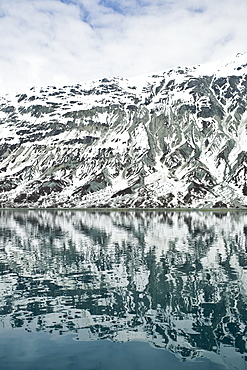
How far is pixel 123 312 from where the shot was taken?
32406 millimetres

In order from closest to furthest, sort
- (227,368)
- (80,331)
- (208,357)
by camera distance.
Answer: (227,368) → (208,357) → (80,331)

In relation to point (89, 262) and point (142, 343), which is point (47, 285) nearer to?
point (89, 262)

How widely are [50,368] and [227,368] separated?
1083 cm

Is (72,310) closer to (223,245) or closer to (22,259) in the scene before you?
(22,259)

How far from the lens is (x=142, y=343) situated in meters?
25.9

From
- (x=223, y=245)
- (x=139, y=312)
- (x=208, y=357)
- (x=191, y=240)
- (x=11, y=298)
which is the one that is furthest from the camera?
(x=191, y=240)

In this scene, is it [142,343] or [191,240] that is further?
[191,240]

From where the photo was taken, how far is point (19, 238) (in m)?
89.0

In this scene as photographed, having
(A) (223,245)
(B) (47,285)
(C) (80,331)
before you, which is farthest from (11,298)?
(A) (223,245)

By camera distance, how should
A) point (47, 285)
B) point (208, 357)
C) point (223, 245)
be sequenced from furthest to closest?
point (223, 245)
point (47, 285)
point (208, 357)

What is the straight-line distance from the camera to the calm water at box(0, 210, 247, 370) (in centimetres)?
2388

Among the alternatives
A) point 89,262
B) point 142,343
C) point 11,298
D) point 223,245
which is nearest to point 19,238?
point 89,262

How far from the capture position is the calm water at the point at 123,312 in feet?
78.3

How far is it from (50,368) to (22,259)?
39288 mm
